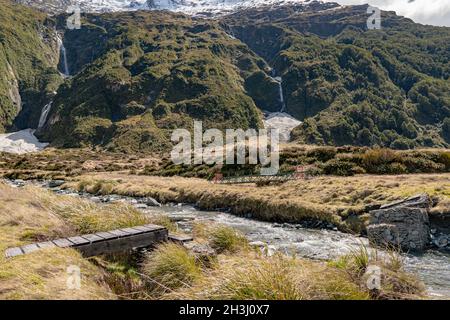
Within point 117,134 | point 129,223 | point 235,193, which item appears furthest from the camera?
point 117,134

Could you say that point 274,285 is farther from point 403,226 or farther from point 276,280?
point 403,226

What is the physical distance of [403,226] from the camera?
61.4ft

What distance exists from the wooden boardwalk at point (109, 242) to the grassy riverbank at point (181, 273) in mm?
264

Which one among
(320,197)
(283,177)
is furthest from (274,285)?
(283,177)

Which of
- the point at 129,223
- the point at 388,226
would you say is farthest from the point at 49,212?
the point at 388,226

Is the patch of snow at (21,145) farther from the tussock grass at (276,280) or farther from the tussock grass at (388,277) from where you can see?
the tussock grass at (388,277)

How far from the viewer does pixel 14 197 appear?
52.0 ft

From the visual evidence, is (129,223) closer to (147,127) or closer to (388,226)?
(388,226)

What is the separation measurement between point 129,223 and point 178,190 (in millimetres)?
27356

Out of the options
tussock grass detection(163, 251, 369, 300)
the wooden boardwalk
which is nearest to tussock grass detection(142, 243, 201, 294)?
tussock grass detection(163, 251, 369, 300)

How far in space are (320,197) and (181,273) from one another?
2222 cm

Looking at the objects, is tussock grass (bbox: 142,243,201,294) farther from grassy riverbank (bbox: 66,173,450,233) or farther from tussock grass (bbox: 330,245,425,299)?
grassy riverbank (bbox: 66,173,450,233)

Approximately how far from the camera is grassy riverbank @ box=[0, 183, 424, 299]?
6.02 metres

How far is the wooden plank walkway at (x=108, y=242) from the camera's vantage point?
878cm
